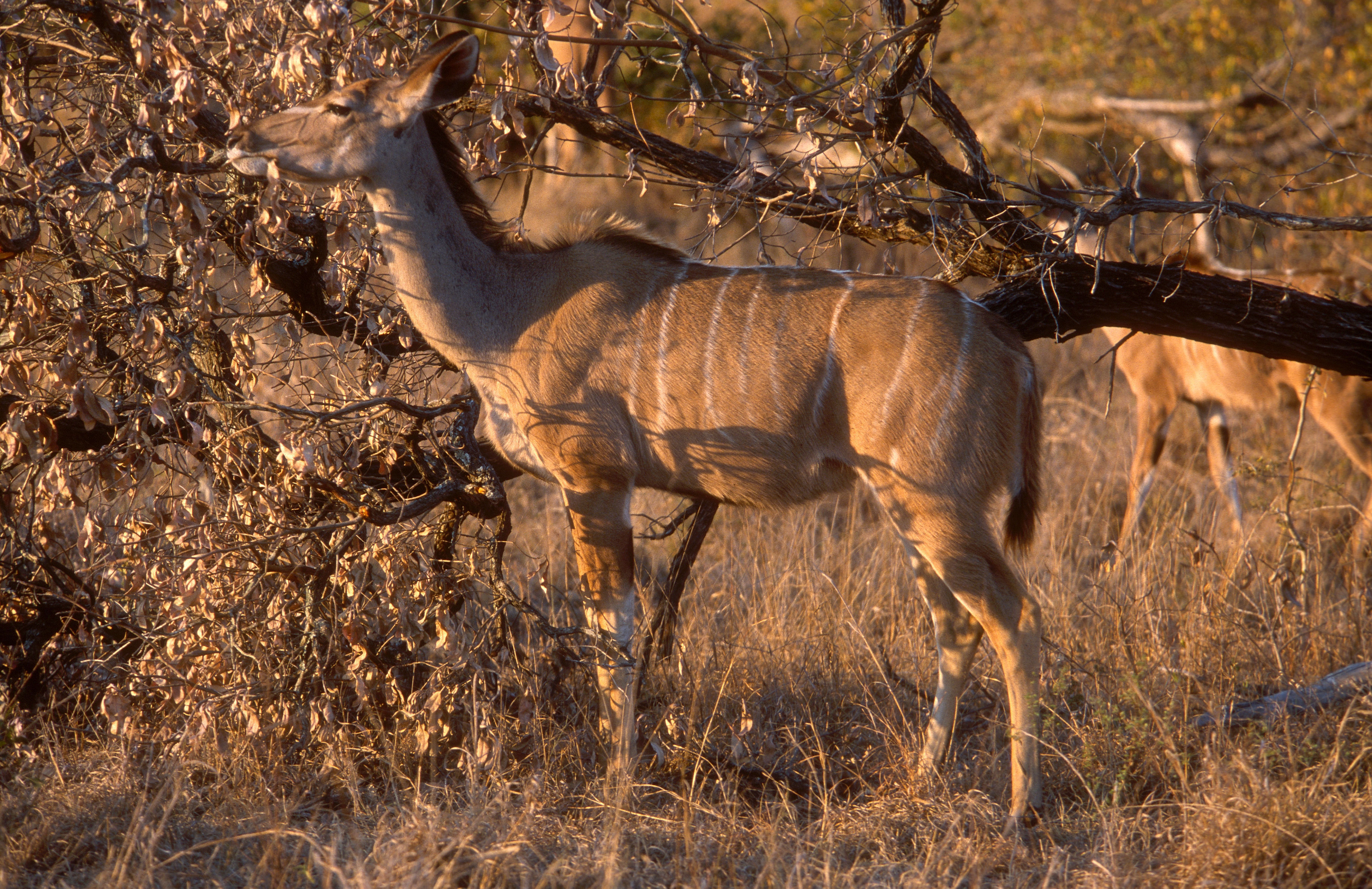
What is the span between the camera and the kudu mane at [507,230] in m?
3.54

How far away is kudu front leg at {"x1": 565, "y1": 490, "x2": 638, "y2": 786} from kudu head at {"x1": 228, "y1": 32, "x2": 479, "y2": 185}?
1.13m

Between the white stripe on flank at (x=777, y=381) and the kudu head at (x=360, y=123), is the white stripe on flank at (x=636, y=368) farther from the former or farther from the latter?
the kudu head at (x=360, y=123)

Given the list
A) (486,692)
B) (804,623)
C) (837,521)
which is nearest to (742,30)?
(837,521)

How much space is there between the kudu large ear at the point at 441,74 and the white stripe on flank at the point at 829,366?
123 cm

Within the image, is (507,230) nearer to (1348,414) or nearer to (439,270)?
(439,270)

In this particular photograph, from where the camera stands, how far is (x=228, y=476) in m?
3.46

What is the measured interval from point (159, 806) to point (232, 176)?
1.85m

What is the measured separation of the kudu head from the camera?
125 inches

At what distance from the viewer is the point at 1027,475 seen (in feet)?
10.7

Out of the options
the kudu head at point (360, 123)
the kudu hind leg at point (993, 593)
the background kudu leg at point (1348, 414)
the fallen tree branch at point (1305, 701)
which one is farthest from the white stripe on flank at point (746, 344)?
the background kudu leg at point (1348, 414)

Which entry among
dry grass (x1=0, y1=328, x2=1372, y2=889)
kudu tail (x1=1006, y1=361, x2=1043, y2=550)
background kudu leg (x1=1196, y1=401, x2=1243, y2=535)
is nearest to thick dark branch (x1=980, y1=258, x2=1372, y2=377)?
kudu tail (x1=1006, y1=361, x2=1043, y2=550)

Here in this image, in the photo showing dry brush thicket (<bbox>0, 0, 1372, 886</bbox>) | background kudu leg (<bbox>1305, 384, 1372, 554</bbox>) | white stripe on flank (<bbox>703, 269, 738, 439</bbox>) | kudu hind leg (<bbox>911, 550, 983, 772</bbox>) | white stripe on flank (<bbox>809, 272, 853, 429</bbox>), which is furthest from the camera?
background kudu leg (<bbox>1305, 384, 1372, 554</bbox>)

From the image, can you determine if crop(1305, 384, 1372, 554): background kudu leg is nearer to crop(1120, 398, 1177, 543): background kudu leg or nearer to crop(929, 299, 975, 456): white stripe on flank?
crop(1120, 398, 1177, 543): background kudu leg

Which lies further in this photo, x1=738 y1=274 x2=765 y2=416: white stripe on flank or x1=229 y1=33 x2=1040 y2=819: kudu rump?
x1=738 y1=274 x2=765 y2=416: white stripe on flank
